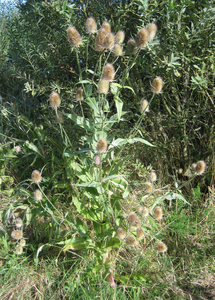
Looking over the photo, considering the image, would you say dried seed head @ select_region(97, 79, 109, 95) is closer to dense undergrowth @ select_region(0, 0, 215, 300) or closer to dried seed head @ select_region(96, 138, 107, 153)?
dense undergrowth @ select_region(0, 0, 215, 300)

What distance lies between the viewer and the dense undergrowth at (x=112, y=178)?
6.30ft

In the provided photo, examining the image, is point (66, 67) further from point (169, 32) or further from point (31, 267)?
point (31, 267)

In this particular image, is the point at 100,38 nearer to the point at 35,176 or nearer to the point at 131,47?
the point at 131,47

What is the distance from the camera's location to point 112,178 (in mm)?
1930

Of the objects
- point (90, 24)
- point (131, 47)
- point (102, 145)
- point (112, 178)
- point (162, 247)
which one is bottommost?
point (162, 247)

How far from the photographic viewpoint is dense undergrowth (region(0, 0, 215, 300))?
192 centimetres

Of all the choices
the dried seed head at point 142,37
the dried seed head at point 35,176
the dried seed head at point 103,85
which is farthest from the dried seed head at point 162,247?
the dried seed head at point 142,37

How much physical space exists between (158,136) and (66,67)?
132 cm

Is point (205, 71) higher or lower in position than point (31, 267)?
higher

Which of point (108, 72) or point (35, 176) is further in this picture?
point (35, 176)

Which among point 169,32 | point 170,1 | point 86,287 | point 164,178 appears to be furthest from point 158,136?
point 86,287

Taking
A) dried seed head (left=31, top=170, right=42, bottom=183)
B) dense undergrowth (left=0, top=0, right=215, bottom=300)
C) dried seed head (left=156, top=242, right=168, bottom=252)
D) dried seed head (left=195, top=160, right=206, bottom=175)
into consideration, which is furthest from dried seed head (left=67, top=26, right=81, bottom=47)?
dried seed head (left=156, top=242, right=168, bottom=252)

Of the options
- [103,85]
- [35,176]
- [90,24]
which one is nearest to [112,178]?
[35,176]

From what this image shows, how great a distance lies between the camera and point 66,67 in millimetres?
2951
